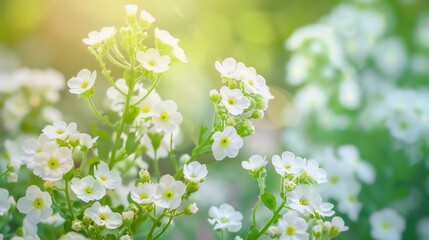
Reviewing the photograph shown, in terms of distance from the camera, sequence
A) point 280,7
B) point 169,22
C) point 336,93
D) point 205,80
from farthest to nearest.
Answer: point 280,7
point 169,22
point 205,80
point 336,93

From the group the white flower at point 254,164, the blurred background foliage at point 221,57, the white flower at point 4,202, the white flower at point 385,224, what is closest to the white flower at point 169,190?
the white flower at point 254,164

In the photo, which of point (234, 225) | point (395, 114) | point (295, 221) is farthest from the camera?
point (395, 114)

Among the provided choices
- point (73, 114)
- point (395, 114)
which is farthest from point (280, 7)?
point (395, 114)

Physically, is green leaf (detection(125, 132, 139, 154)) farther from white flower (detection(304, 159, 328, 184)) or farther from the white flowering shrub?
white flower (detection(304, 159, 328, 184))

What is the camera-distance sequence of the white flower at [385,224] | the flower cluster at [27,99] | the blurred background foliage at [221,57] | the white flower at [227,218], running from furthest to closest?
1. the blurred background foliage at [221,57]
2. the flower cluster at [27,99]
3. the white flower at [385,224]
4. the white flower at [227,218]

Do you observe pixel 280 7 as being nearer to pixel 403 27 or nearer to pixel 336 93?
pixel 403 27

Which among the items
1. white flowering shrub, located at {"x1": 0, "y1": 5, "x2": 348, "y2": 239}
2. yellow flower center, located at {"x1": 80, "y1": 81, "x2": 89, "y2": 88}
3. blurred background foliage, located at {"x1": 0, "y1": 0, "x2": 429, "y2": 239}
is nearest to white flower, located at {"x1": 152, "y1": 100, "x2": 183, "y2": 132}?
white flowering shrub, located at {"x1": 0, "y1": 5, "x2": 348, "y2": 239}

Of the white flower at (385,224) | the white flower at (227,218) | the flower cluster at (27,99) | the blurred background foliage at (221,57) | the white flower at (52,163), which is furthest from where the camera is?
the blurred background foliage at (221,57)

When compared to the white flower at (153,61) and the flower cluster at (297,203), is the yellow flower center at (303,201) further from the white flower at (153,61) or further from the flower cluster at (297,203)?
the white flower at (153,61)
